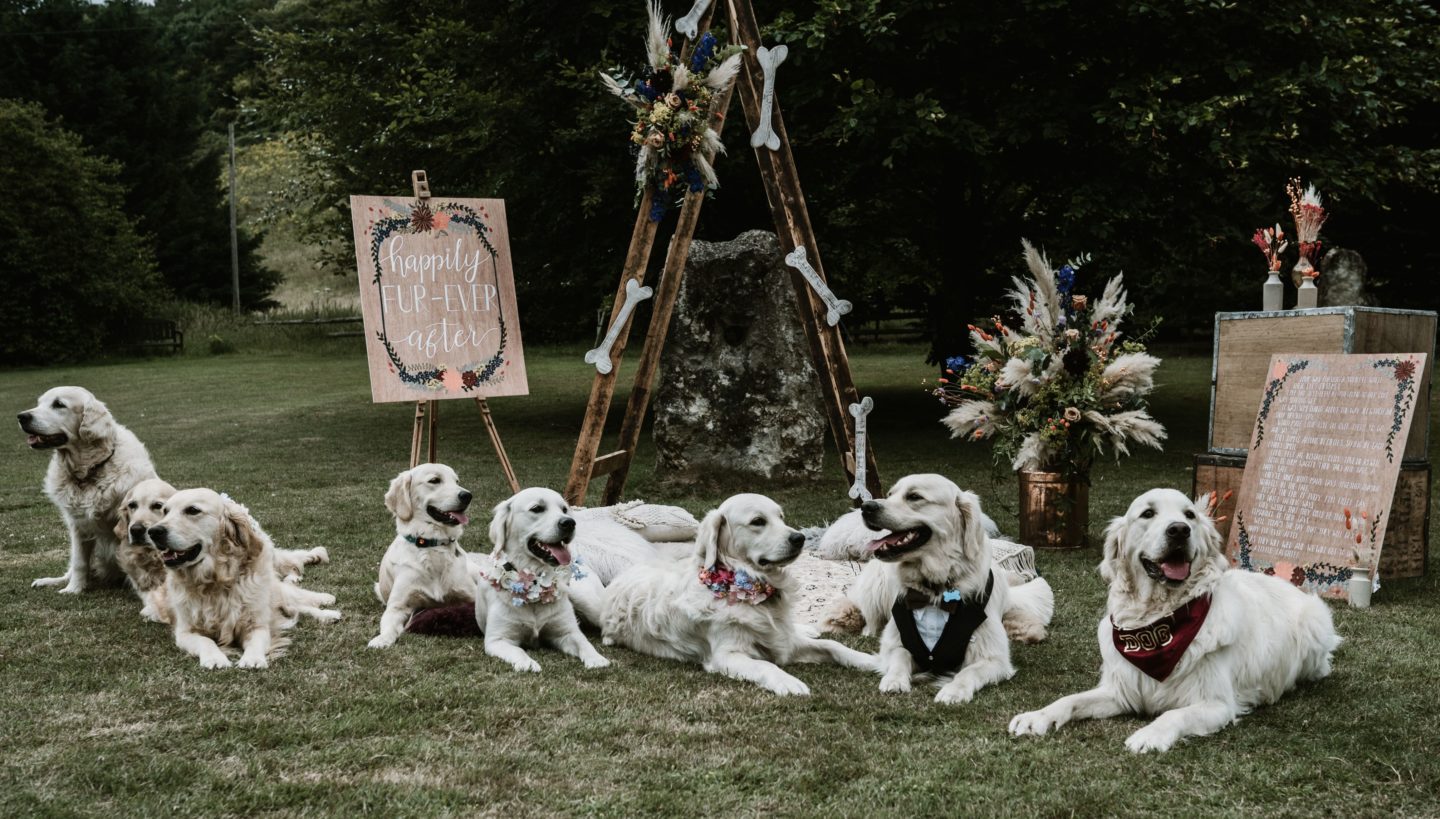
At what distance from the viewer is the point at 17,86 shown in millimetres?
37594

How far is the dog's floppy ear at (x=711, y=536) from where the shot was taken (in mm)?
4910

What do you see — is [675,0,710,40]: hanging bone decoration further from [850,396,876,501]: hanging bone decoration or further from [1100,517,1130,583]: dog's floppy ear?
[1100,517,1130,583]: dog's floppy ear

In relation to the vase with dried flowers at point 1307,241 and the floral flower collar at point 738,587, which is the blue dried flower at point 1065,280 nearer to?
the vase with dried flowers at point 1307,241

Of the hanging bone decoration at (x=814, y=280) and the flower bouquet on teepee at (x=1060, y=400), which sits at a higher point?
the hanging bone decoration at (x=814, y=280)

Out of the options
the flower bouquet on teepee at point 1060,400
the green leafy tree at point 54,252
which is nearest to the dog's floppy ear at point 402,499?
the flower bouquet on teepee at point 1060,400

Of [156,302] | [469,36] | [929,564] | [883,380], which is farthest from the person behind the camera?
[156,302]

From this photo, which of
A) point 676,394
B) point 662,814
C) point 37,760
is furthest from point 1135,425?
point 37,760

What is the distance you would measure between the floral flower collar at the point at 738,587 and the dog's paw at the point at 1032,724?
4.23ft

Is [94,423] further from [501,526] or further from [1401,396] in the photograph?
[1401,396]

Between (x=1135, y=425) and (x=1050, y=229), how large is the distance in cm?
746

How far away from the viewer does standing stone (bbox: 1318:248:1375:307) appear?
1330 centimetres

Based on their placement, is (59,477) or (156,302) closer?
(59,477)

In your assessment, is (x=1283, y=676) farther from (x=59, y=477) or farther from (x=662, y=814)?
(x=59, y=477)

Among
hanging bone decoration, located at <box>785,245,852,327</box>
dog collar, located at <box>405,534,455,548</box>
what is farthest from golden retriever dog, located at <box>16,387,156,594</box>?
hanging bone decoration, located at <box>785,245,852,327</box>
